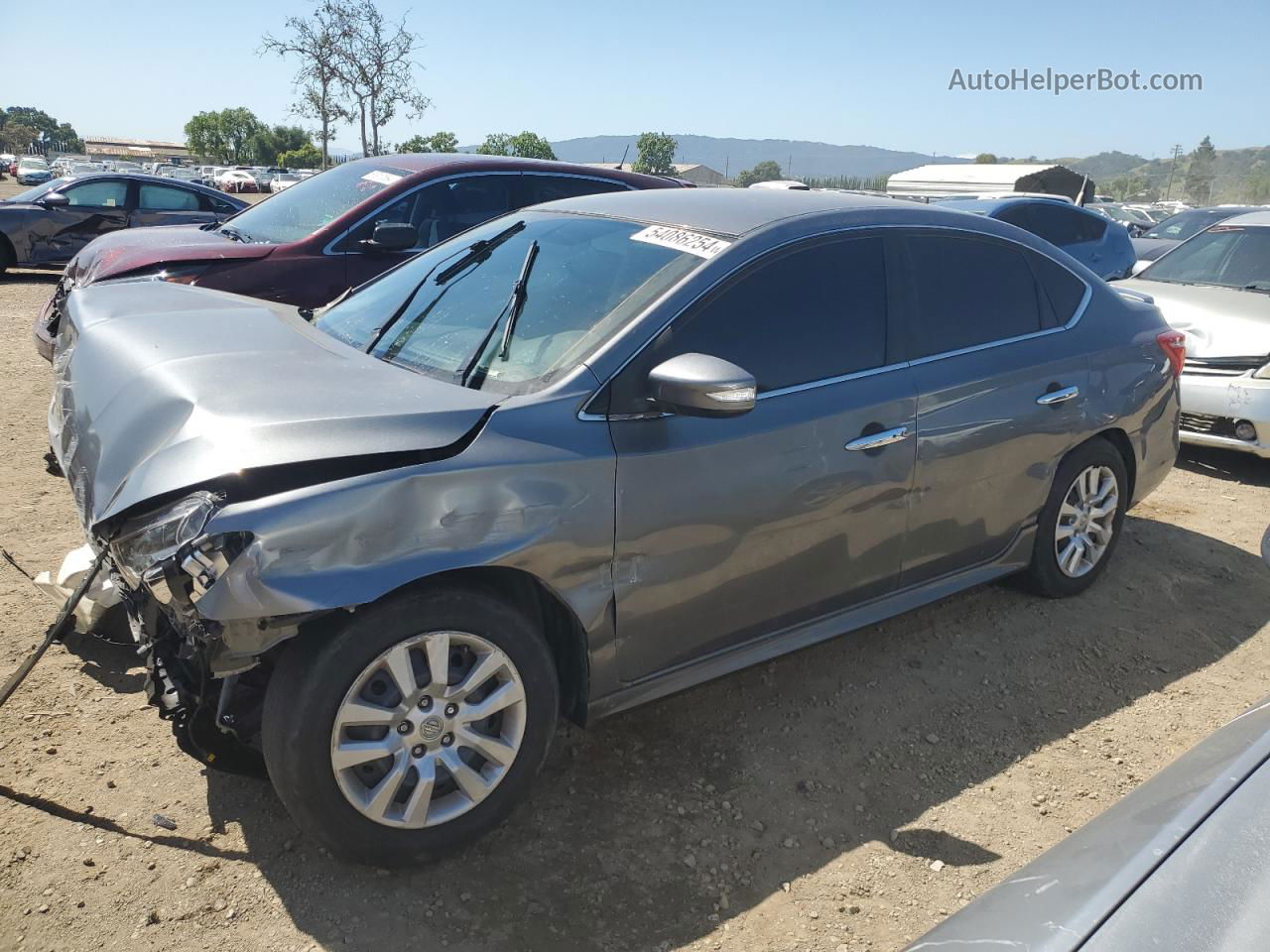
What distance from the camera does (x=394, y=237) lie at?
18.6ft

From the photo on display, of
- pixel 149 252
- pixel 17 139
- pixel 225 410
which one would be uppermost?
pixel 17 139

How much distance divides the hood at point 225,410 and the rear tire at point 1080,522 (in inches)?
101

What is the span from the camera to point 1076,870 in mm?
1695

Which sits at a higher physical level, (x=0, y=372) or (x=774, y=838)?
(x=0, y=372)

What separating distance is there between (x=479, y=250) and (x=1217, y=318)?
5285 mm

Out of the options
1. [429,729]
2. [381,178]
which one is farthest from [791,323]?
[381,178]

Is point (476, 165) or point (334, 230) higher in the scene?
point (476, 165)

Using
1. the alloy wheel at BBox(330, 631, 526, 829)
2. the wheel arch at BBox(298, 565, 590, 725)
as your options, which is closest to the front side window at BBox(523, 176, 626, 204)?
the wheel arch at BBox(298, 565, 590, 725)

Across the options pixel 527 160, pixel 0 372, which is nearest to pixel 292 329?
pixel 527 160

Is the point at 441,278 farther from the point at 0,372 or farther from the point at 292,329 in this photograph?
the point at 0,372

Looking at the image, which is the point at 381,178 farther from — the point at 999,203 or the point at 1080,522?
the point at 999,203

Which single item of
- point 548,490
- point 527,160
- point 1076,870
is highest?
point 527,160

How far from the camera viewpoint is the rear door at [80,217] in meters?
12.4

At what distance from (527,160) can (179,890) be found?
17.7 feet
